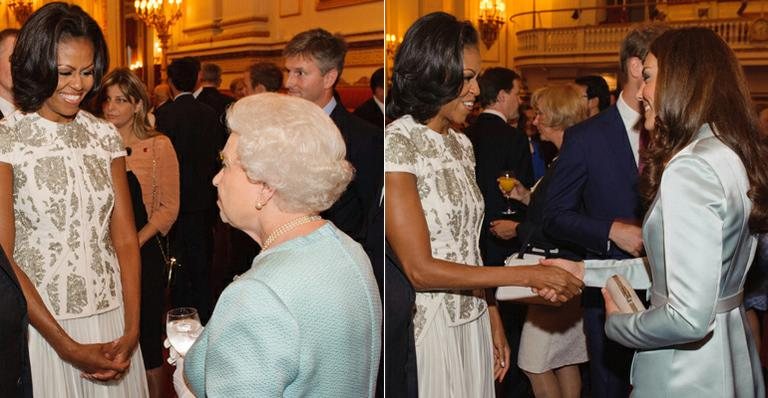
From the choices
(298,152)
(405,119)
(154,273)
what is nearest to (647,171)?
(405,119)

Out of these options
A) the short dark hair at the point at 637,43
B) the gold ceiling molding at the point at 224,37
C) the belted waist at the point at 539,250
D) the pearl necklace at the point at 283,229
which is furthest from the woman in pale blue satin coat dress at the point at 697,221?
the gold ceiling molding at the point at 224,37

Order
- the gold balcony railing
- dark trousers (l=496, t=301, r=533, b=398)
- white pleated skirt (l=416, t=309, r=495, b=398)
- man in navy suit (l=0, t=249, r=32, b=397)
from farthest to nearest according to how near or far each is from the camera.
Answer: the gold balcony railing
dark trousers (l=496, t=301, r=533, b=398)
white pleated skirt (l=416, t=309, r=495, b=398)
man in navy suit (l=0, t=249, r=32, b=397)

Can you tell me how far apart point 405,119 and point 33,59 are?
748mm

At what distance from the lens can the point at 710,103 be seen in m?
1.67

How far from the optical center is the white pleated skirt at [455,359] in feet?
6.14

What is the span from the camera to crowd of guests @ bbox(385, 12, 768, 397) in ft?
5.19

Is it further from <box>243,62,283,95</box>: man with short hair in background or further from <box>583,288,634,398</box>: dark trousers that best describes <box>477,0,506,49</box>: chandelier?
<box>583,288,634,398</box>: dark trousers

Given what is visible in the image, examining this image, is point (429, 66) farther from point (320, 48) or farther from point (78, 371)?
point (78, 371)

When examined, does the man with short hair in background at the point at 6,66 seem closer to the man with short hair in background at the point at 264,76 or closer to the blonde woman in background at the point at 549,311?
the man with short hair in background at the point at 264,76

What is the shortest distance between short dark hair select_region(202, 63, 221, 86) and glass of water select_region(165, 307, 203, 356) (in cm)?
51

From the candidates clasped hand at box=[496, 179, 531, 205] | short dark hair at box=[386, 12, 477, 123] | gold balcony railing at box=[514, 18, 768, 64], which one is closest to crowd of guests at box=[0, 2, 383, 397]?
short dark hair at box=[386, 12, 477, 123]

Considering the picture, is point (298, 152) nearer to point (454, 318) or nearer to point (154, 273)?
point (154, 273)

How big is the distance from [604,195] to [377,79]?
2.68ft

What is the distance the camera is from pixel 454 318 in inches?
74.6
